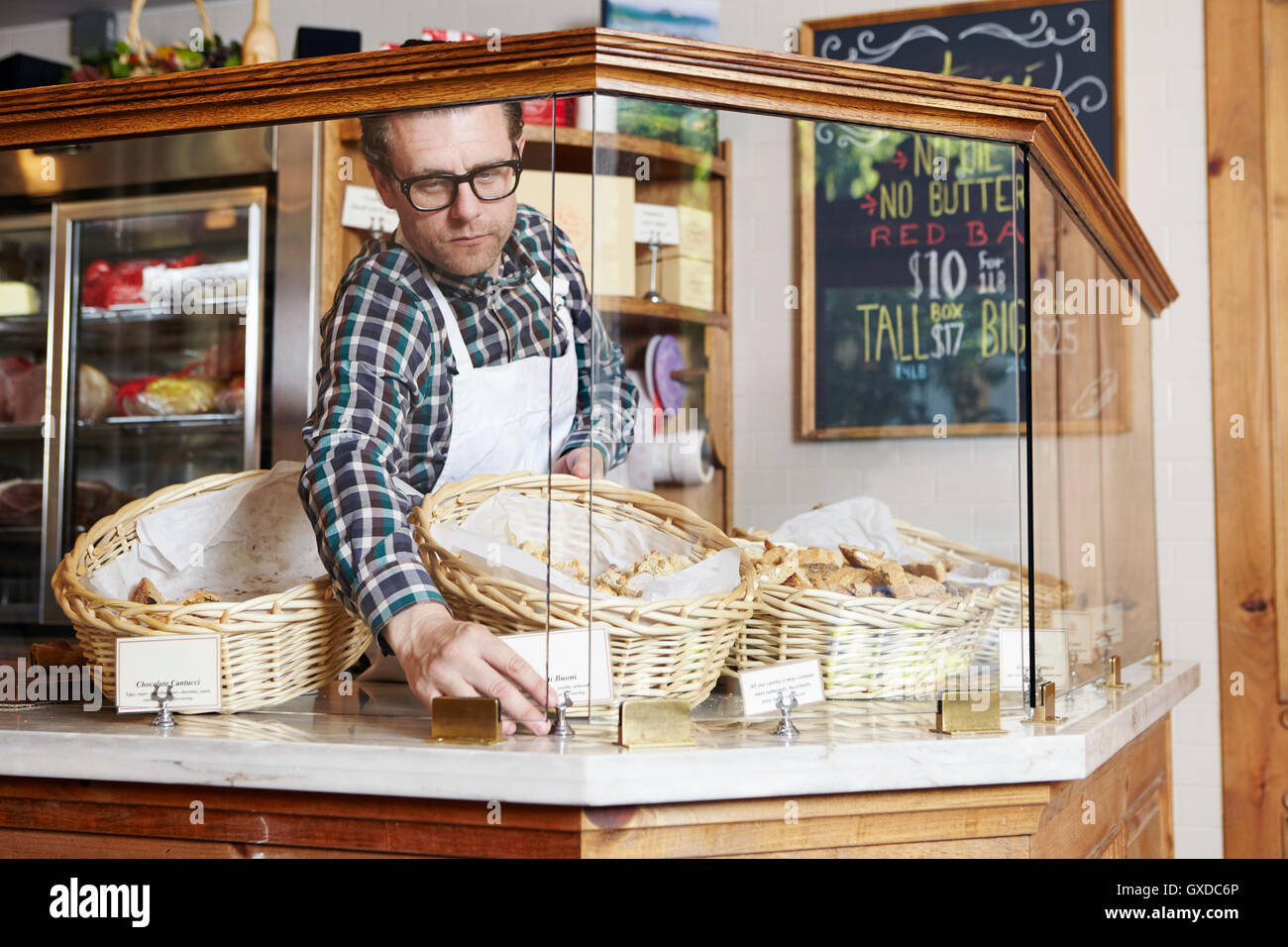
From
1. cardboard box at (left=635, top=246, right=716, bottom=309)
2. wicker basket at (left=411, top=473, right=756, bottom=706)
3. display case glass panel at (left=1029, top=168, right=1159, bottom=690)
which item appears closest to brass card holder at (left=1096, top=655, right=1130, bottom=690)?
display case glass panel at (left=1029, top=168, right=1159, bottom=690)

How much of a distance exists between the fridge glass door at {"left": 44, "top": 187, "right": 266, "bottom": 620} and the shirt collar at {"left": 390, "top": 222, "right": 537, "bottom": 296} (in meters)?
0.61

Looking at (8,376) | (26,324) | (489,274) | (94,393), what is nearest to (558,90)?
(489,274)

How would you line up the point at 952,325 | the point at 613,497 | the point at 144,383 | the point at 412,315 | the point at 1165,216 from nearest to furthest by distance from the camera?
the point at 613,497
the point at 412,315
the point at 952,325
the point at 144,383
the point at 1165,216

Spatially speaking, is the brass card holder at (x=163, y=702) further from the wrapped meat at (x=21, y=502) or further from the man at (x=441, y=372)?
the wrapped meat at (x=21, y=502)

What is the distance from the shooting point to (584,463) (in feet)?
3.78

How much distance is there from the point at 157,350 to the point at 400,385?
1.26 m

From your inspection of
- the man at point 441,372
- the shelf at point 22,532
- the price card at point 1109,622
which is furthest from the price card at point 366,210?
the price card at point 1109,622

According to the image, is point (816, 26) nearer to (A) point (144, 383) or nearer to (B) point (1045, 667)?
(A) point (144, 383)

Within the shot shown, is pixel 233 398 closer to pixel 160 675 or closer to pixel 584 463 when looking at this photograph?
pixel 160 675
